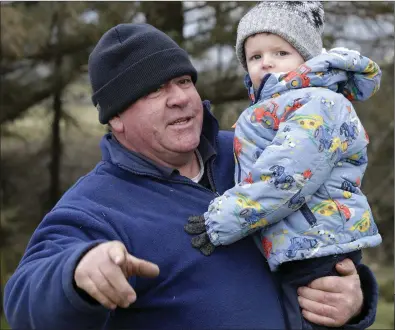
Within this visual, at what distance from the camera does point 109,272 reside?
1375mm

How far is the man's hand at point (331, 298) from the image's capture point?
1947 mm

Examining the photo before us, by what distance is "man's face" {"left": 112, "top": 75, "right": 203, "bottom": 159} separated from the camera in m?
2.08

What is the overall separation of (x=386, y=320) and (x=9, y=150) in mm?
3843

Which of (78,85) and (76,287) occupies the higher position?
(76,287)

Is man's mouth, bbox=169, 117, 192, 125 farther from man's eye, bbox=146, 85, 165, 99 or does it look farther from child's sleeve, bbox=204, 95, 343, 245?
child's sleeve, bbox=204, 95, 343, 245

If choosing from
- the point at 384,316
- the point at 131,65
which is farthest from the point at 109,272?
the point at 384,316

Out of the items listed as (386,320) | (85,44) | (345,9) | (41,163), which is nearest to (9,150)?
(41,163)

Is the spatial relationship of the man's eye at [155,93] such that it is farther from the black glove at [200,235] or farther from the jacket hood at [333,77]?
the black glove at [200,235]

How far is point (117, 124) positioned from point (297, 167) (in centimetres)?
67

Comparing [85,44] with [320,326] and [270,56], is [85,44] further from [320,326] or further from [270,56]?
[320,326]

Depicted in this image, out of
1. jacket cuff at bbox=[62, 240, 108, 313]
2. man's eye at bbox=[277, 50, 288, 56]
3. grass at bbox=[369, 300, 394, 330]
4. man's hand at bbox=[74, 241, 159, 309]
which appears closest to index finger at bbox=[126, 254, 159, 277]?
man's hand at bbox=[74, 241, 159, 309]

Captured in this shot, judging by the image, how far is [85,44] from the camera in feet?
18.3

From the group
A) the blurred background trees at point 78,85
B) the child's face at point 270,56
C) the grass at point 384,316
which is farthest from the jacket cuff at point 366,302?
the grass at point 384,316

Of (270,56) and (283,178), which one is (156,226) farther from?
(270,56)
